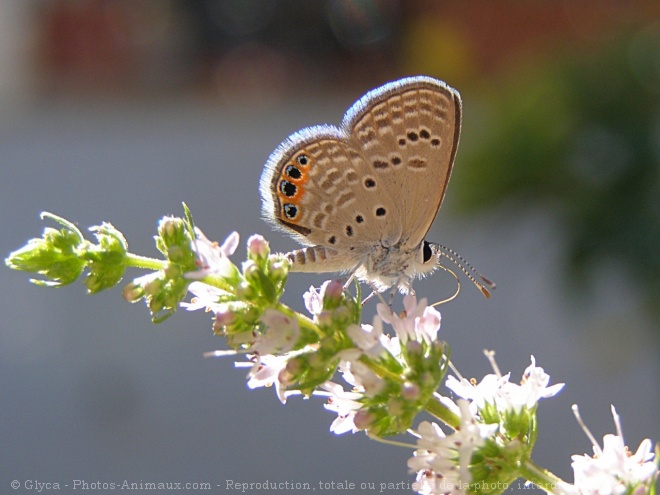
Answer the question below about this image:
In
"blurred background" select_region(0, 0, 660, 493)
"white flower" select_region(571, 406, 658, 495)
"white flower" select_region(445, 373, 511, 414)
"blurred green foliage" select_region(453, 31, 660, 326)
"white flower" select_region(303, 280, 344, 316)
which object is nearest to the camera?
"white flower" select_region(571, 406, 658, 495)

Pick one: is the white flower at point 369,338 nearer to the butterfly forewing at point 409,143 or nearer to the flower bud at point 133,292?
the flower bud at point 133,292

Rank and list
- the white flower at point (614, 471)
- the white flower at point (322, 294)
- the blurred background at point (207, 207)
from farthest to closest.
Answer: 1. the blurred background at point (207, 207)
2. the white flower at point (322, 294)
3. the white flower at point (614, 471)

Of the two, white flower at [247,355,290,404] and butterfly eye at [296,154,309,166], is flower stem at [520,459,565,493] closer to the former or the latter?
white flower at [247,355,290,404]

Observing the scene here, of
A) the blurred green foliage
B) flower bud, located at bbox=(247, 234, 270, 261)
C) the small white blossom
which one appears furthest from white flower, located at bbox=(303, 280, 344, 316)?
the blurred green foliage

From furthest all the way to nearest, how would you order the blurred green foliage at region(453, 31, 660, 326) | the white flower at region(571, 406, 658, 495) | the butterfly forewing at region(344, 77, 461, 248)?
the blurred green foliage at region(453, 31, 660, 326) → the butterfly forewing at region(344, 77, 461, 248) → the white flower at region(571, 406, 658, 495)

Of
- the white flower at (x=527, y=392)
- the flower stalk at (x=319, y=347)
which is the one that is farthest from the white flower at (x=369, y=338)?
the white flower at (x=527, y=392)

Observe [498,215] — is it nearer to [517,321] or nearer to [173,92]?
[517,321]
